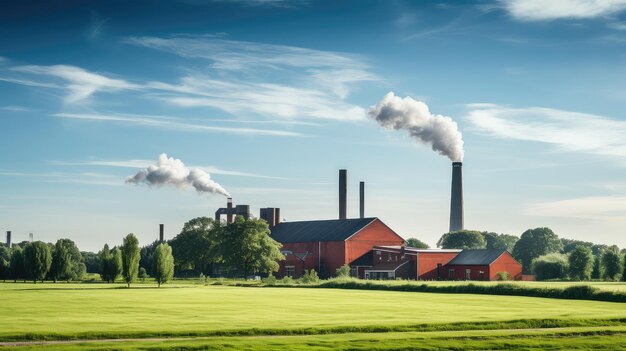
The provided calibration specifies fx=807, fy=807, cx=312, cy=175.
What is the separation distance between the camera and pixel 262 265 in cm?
11638

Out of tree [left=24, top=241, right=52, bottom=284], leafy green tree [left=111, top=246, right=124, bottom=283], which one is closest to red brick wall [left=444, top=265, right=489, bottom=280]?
leafy green tree [left=111, top=246, right=124, bottom=283]

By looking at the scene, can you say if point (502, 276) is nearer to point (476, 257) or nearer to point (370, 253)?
point (476, 257)

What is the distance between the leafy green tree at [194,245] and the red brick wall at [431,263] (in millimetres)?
35454

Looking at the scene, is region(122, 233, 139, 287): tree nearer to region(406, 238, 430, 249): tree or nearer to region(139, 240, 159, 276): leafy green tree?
region(139, 240, 159, 276): leafy green tree

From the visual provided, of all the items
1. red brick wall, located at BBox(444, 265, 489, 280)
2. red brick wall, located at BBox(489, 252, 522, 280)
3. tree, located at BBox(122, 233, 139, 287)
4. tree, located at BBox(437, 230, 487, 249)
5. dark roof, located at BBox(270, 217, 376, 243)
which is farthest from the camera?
tree, located at BBox(437, 230, 487, 249)

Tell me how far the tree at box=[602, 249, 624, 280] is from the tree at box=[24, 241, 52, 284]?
81.7m

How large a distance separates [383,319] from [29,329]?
50.2 feet

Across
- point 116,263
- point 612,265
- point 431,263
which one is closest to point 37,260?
point 116,263

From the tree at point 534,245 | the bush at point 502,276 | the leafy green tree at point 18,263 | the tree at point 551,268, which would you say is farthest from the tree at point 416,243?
the leafy green tree at point 18,263

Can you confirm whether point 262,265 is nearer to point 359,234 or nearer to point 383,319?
point 359,234

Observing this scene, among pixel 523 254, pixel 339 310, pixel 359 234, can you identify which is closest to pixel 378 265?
pixel 359 234

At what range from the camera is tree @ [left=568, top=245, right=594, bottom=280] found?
12131 cm

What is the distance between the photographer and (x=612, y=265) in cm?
12156

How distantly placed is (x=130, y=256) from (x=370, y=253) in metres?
46.3
